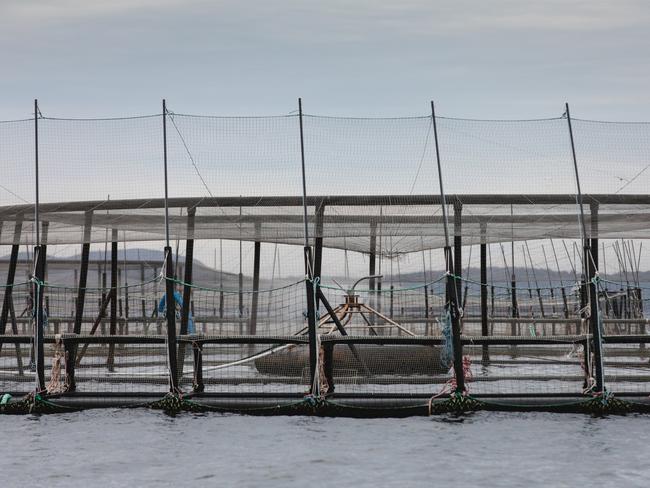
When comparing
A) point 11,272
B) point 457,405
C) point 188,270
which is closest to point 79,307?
point 11,272

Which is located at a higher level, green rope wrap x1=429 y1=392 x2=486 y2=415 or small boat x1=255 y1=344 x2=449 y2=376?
small boat x1=255 y1=344 x2=449 y2=376

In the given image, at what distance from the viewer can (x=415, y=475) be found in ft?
42.6

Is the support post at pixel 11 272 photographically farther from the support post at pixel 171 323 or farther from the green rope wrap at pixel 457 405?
the green rope wrap at pixel 457 405

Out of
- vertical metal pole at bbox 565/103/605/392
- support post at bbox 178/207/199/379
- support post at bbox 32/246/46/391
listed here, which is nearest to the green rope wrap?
A: vertical metal pole at bbox 565/103/605/392

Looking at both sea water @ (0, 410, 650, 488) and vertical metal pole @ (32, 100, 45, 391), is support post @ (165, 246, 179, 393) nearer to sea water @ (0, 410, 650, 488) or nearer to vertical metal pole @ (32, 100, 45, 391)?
sea water @ (0, 410, 650, 488)

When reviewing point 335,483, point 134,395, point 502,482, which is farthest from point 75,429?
point 502,482

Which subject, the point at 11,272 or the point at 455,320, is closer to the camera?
the point at 455,320

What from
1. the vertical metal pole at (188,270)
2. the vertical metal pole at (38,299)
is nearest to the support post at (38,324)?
the vertical metal pole at (38,299)

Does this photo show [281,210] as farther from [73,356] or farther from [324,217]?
[73,356]

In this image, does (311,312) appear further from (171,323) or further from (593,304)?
(593,304)

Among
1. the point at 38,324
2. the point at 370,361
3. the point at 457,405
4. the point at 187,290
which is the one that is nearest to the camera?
the point at 457,405

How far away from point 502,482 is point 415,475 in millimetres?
1127

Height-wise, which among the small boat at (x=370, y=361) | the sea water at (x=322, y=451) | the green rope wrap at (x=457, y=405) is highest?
the small boat at (x=370, y=361)

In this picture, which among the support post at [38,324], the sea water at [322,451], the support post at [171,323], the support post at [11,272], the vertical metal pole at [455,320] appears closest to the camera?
the sea water at [322,451]
